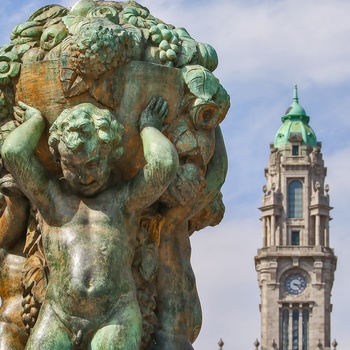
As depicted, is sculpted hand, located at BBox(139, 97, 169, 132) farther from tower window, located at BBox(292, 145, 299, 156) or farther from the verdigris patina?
tower window, located at BBox(292, 145, 299, 156)

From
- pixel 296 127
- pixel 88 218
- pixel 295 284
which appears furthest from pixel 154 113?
pixel 296 127

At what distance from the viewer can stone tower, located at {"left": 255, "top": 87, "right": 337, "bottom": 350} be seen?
76562 millimetres

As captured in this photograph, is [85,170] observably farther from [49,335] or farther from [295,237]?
[295,237]

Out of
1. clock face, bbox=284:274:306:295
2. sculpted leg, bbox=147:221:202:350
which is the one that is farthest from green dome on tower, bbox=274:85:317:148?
sculpted leg, bbox=147:221:202:350

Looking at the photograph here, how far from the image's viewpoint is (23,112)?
4969mm

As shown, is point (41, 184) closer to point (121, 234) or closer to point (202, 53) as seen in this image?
point (121, 234)

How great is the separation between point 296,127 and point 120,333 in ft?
257

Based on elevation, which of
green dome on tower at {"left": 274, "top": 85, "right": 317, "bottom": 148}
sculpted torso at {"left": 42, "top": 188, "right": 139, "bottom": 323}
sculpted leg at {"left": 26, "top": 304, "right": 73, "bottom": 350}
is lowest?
sculpted leg at {"left": 26, "top": 304, "right": 73, "bottom": 350}

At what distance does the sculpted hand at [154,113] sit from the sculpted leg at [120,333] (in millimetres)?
678

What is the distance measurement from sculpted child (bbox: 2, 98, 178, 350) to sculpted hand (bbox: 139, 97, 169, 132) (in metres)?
0.04

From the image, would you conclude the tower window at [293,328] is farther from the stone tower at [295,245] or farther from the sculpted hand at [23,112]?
the sculpted hand at [23,112]

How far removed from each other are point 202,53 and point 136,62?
324 mm

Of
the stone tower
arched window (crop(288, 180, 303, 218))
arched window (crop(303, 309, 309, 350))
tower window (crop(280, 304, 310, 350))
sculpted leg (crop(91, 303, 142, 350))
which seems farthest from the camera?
arched window (crop(288, 180, 303, 218))

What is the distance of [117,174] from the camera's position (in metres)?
4.90
